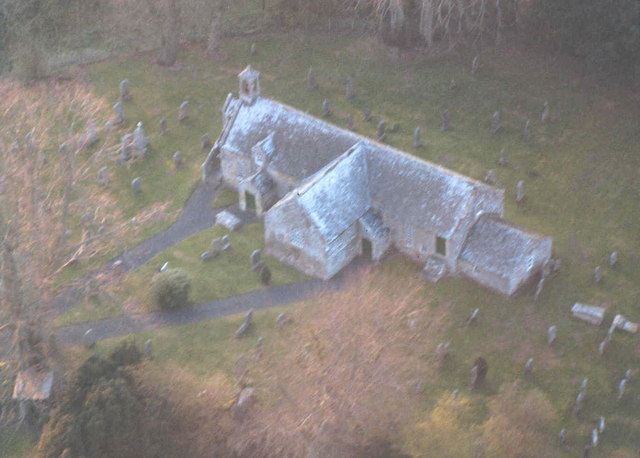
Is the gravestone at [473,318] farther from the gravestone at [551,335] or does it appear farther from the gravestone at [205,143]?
the gravestone at [205,143]

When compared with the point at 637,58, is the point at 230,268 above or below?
below

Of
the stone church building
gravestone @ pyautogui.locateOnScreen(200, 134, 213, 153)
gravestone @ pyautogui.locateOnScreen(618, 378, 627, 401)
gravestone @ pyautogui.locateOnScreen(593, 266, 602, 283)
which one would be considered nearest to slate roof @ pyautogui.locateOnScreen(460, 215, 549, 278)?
the stone church building

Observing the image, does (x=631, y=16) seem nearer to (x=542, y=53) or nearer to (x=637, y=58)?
(x=637, y=58)

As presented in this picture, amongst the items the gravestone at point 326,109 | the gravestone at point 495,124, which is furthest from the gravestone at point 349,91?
the gravestone at point 495,124

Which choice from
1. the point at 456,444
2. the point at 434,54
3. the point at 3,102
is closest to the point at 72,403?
the point at 456,444

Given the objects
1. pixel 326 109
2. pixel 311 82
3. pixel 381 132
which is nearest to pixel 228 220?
pixel 381 132

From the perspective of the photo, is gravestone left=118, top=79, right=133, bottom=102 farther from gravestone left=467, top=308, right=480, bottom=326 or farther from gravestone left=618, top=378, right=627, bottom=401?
gravestone left=618, top=378, right=627, bottom=401

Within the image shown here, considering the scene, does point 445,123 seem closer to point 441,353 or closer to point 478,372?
point 441,353
